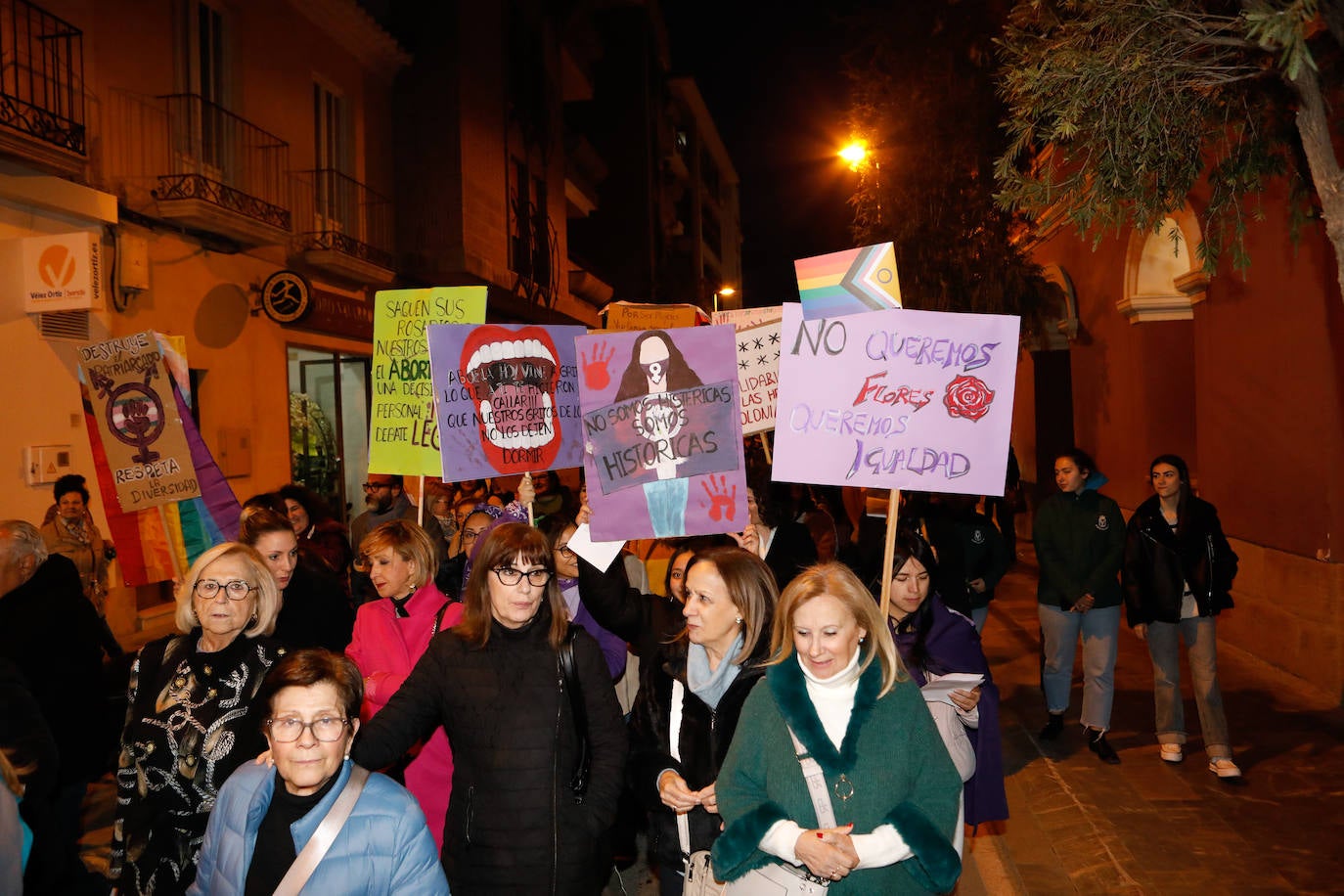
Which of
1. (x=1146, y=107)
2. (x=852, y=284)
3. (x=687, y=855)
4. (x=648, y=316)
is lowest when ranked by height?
(x=687, y=855)

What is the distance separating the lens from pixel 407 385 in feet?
18.9

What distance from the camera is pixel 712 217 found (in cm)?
7181

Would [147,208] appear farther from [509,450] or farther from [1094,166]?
[1094,166]

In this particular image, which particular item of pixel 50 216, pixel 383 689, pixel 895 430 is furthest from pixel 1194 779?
pixel 50 216

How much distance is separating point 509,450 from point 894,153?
36.0ft

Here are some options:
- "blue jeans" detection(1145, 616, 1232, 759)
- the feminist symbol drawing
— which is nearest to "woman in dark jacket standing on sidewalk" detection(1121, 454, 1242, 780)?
"blue jeans" detection(1145, 616, 1232, 759)

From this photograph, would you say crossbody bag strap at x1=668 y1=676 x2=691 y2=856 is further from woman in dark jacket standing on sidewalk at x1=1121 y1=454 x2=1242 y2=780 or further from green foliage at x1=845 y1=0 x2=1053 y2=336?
green foliage at x1=845 y1=0 x2=1053 y2=336

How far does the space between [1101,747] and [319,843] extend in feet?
19.3

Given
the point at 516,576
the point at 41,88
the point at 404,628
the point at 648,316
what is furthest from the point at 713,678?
the point at 41,88

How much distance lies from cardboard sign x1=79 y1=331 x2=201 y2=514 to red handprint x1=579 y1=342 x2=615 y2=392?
2.41 m

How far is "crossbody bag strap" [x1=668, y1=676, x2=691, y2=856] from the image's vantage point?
3439 millimetres

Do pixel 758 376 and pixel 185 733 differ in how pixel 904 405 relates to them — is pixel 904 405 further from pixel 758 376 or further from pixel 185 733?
pixel 185 733

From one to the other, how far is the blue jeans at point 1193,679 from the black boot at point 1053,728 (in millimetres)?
795

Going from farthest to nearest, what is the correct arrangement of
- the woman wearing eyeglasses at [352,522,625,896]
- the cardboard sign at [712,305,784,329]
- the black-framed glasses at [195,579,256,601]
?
the cardboard sign at [712,305,784,329] → the black-framed glasses at [195,579,256,601] → the woman wearing eyeglasses at [352,522,625,896]
